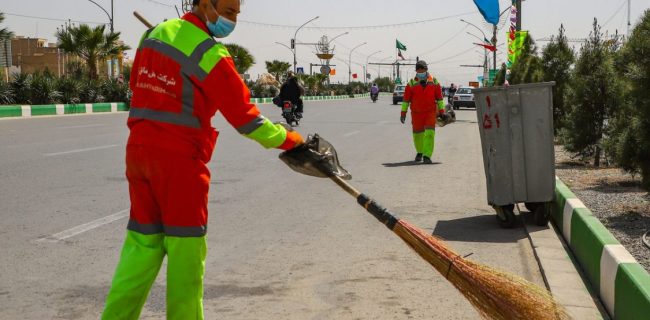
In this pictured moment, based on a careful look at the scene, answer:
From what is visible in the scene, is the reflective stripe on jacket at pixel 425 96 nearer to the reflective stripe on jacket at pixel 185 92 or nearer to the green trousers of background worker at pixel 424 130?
the green trousers of background worker at pixel 424 130

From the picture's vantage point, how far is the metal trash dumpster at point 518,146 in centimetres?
752

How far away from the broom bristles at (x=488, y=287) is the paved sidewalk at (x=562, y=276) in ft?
2.20

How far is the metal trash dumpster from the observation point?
7.52 meters

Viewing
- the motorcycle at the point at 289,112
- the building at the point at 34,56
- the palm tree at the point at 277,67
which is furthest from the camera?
the palm tree at the point at 277,67

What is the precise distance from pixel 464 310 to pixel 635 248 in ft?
7.03

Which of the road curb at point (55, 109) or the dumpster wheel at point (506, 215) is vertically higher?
the road curb at point (55, 109)

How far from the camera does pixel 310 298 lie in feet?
16.7

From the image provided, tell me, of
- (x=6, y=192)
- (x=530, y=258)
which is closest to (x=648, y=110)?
(x=530, y=258)

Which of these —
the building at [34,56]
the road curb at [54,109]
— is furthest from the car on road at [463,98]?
the building at [34,56]

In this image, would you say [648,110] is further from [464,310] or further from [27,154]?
[27,154]

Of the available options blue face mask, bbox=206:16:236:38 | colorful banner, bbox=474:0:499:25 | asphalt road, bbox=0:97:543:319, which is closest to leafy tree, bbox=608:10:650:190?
asphalt road, bbox=0:97:543:319

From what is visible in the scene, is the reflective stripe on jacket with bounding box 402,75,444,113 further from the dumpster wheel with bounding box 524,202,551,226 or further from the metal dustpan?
the metal dustpan

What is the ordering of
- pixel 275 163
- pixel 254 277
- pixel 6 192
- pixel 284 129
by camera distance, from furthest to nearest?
1. pixel 275 163
2. pixel 6 192
3. pixel 254 277
4. pixel 284 129

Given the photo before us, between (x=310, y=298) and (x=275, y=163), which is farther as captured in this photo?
(x=275, y=163)
